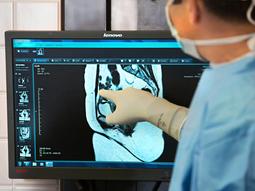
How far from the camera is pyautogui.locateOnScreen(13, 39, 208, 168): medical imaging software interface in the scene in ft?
3.58

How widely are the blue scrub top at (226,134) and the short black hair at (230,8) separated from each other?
5 centimetres

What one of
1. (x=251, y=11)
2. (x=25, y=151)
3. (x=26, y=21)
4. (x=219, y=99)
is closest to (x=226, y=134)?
(x=219, y=99)

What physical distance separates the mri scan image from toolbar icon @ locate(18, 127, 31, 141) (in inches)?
5.9

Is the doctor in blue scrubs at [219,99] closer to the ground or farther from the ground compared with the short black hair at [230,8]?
closer to the ground

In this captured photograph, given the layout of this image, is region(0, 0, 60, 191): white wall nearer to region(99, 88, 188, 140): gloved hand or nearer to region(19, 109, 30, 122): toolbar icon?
region(19, 109, 30, 122): toolbar icon

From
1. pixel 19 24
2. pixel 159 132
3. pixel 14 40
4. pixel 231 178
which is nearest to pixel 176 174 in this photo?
pixel 231 178

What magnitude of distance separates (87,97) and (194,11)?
0.54 metres

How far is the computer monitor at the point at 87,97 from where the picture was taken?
3.58 feet

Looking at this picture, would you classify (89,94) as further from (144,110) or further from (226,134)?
(226,134)

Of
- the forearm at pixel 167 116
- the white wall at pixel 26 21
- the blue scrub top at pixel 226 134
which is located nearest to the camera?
the blue scrub top at pixel 226 134

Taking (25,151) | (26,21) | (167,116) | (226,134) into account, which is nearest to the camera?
(226,134)

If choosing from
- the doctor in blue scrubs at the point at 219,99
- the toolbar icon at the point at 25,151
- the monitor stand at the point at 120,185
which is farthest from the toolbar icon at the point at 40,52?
the doctor in blue scrubs at the point at 219,99

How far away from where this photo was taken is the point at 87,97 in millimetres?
1104

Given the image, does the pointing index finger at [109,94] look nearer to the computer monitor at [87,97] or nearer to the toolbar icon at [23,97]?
the computer monitor at [87,97]
